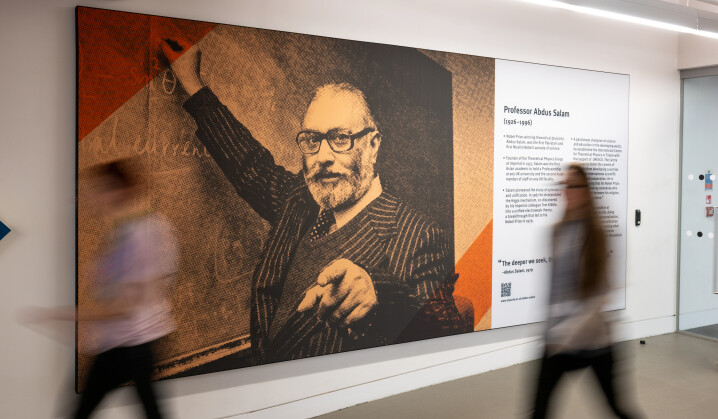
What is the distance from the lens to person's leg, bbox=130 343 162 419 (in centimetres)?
217

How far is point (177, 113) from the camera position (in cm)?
302

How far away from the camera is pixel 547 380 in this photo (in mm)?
2355

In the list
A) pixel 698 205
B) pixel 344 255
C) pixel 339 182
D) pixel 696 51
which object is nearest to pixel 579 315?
pixel 344 255

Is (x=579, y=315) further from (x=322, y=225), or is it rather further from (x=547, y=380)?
(x=322, y=225)

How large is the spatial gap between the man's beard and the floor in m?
1.43

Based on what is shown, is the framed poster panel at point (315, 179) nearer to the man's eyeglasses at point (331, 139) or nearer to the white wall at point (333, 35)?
the man's eyeglasses at point (331, 139)

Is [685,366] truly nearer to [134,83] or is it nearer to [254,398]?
[254,398]

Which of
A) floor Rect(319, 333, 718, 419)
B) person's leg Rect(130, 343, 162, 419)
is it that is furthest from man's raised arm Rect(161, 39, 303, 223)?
floor Rect(319, 333, 718, 419)

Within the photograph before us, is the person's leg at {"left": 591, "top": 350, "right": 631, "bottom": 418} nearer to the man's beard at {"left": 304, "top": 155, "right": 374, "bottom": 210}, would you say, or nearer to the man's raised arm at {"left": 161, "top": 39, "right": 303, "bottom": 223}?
the man's beard at {"left": 304, "top": 155, "right": 374, "bottom": 210}

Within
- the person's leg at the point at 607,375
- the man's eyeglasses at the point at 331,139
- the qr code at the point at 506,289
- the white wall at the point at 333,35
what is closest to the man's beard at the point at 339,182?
the man's eyeglasses at the point at 331,139

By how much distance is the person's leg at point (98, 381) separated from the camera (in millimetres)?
2141

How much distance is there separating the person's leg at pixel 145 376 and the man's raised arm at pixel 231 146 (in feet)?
4.04

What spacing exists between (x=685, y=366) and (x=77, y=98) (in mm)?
5008

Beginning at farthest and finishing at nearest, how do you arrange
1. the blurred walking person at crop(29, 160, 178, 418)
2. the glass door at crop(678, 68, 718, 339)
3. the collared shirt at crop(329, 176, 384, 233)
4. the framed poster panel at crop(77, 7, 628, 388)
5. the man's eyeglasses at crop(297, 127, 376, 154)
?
the glass door at crop(678, 68, 718, 339) → the collared shirt at crop(329, 176, 384, 233) → the man's eyeglasses at crop(297, 127, 376, 154) → the framed poster panel at crop(77, 7, 628, 388) → the blurred walking person at crop(29, 160, 178, 418)
